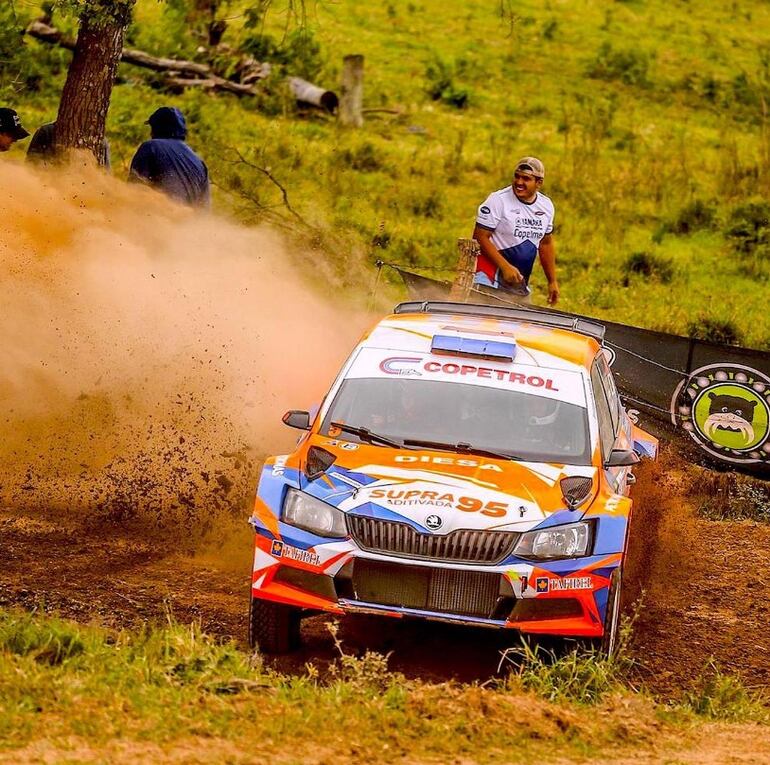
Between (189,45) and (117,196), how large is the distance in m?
12.6

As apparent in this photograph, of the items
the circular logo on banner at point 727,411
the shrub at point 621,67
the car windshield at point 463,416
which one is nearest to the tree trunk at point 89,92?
the circular logo on banner at point 727,411

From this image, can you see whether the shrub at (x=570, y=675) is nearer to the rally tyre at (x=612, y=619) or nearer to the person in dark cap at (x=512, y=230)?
the rally tyre at (x=612, y=619)

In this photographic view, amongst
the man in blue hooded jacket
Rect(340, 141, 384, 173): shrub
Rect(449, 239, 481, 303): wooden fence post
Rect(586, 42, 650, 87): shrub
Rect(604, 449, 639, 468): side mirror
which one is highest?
Rect(586, 42, 650, 87): shrub

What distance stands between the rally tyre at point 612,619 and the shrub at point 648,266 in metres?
11.4

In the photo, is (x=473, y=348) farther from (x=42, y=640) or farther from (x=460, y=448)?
(x=42, y=640)

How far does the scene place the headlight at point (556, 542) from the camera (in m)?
6.87

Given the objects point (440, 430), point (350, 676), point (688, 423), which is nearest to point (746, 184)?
point (688, 423)

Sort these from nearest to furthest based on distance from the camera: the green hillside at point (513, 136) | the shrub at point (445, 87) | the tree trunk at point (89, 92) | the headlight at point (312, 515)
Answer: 1. the headlight at point (312, 515)
2. the tree trunk at point (89, 92)
3. the green hillside at point (513, 136)
4. the shrub at point (445, 87)

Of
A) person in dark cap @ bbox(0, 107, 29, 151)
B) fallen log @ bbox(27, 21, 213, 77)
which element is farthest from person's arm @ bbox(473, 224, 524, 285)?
fallen log @ bbox(27, 21, 213, 77)

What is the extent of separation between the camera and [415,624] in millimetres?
7895

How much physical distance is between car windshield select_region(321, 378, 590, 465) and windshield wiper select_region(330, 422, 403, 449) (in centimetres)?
3

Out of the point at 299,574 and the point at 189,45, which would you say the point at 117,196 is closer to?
the point at 299,574

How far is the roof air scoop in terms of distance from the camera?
8242mm

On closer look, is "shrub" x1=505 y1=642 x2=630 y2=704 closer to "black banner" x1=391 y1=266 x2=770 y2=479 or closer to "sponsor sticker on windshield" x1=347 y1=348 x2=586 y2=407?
"sponsor sticker on windshield" x1=347 y1=348 x2=586 y2=407
